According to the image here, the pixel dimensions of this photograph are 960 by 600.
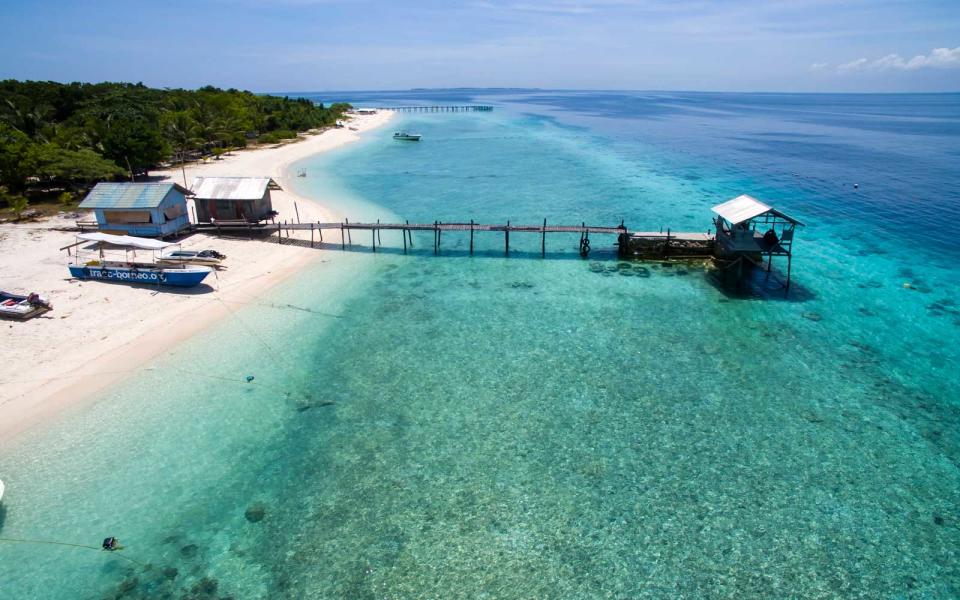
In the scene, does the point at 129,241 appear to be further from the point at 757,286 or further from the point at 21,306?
the point at 757,286

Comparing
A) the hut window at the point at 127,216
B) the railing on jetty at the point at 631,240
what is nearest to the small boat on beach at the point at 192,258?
the hut window at the point at 127,216

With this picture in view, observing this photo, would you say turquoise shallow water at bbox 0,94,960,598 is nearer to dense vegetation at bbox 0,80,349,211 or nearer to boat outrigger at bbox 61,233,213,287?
boat outrigger at bbox 61,233,213,287

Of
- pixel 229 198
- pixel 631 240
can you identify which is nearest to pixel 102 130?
pixel 229 198

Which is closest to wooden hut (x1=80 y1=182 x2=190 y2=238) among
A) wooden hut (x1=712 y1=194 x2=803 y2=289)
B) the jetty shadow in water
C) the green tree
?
the green tree

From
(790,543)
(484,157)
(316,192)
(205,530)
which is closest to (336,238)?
(316,192)

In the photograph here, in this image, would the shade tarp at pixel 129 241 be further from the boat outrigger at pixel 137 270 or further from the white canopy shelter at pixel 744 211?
the white canopy shelter at pixel 744 211

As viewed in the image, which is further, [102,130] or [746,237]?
[102,130]

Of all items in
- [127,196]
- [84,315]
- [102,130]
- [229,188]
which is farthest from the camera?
[102,130]
